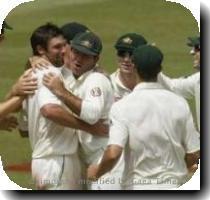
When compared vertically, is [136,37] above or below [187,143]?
above

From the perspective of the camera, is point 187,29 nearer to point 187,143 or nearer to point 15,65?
point 187,143

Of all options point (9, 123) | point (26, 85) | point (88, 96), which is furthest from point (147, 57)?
point (9, 123)

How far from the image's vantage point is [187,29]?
3.33 m

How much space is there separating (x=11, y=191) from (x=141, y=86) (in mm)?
653

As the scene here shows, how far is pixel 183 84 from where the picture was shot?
3336mm

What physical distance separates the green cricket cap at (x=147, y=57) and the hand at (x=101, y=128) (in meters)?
0.25

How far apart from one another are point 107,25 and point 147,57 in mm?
194

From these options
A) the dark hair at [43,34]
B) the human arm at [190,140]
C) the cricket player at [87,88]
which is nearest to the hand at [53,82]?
the cricket player at [87,88]

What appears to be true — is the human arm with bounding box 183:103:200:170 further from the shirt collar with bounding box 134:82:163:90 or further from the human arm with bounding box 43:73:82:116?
the human arm with bounding box 43:73:82:116

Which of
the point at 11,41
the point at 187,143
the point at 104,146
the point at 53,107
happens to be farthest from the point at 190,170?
the point at 11,41

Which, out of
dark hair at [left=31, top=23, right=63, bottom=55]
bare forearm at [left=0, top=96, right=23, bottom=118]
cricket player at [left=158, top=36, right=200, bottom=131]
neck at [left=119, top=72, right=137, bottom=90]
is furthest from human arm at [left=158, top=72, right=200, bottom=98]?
bare forearm at [left=0, top=96, right=23, bottom=118]

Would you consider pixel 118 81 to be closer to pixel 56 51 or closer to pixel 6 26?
pixel 56 51

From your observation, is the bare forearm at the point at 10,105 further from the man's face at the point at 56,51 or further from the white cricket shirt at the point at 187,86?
the white cricket shirt at the point at 187,86

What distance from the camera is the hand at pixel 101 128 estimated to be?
330 centimetres
